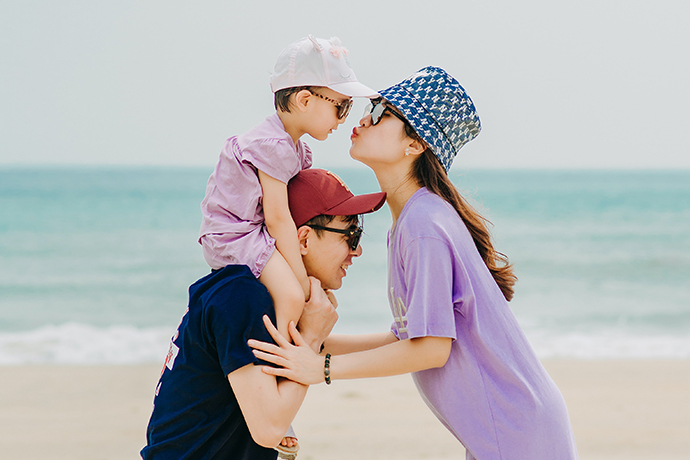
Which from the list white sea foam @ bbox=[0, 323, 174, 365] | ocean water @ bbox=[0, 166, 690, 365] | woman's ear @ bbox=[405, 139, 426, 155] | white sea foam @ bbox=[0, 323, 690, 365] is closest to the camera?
woman's ear @ bbox=[405, 139, 426, 155]

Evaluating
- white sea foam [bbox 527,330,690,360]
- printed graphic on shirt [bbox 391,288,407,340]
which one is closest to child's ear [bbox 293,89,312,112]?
printed graphic on shirt [bbox 391,288,407,340]

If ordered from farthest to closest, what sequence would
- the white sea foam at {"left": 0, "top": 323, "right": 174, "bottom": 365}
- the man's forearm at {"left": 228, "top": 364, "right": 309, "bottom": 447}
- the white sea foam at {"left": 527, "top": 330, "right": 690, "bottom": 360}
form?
the white sea foam at {"left": 527, "top": 330, "right": 690, "bottom": 360}, the white sea foam at {"left": 0, "top": 323, "right": 174, "bottom": 365}, the man's forearm at {"left": 228, "top": 364, "right": 309, "bottom": 447}

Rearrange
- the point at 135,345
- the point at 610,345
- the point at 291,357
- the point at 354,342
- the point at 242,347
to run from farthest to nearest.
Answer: the point at 610,345, the point at 135,345, the point at 354,342, the point at 291,357, the point at 242,347

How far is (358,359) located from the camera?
2246mm

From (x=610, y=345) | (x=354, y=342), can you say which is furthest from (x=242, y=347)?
(x=610, y=345)

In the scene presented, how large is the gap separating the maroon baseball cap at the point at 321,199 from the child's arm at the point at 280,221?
7 centimetres

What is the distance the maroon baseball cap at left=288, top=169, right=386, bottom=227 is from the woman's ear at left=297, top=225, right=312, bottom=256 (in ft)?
0.09

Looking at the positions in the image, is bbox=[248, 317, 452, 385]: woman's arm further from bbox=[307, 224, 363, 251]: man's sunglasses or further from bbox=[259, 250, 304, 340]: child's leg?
bbox=[307, 224, 363, 251]: man's sunglasses

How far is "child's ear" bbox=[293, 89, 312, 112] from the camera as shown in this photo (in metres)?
2.49

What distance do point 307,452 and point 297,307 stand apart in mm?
3910

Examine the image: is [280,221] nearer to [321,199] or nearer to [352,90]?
[321,199]

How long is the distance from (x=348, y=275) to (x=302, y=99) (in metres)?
12.1

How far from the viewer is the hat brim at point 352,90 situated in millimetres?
2506

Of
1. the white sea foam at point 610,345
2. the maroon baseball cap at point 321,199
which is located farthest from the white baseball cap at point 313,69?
the white sea foam at point 610,345
